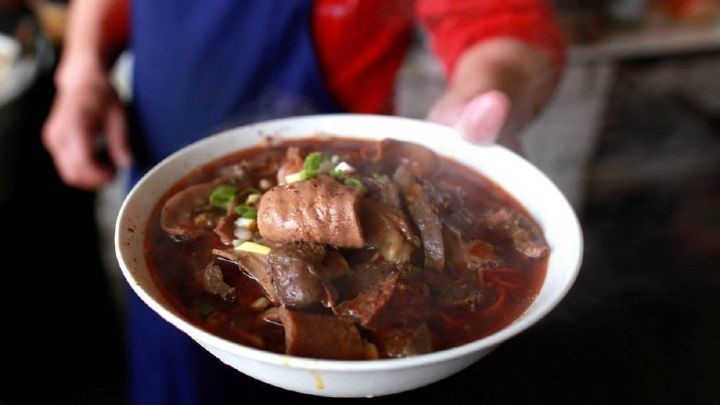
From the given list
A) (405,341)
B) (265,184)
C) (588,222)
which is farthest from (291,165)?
(588,222)

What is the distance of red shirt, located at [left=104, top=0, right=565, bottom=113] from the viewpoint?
2.35 metres

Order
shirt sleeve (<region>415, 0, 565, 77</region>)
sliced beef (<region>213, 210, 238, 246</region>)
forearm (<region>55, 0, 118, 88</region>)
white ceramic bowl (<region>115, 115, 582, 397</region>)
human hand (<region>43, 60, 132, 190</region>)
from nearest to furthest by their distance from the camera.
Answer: white ceramic bowl (<region>115, 115, 582, 397</region>)
sliced beef (<region>213, 210, 238, 246</region>)
shirt sleeve (<region>415, 0, 565, 77</region>)
human hand (<region>43, 60, 132, 190</region>)
forearm (<region>55, 0, 118, 88</region>)

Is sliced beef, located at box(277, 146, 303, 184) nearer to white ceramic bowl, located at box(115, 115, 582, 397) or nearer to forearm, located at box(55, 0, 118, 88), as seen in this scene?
white ceramic bowl, located at box(115, 115, 582, 397)

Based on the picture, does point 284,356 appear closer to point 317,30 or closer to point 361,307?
point 361,307

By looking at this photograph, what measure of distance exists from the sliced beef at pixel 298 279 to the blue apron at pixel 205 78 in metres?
1.12

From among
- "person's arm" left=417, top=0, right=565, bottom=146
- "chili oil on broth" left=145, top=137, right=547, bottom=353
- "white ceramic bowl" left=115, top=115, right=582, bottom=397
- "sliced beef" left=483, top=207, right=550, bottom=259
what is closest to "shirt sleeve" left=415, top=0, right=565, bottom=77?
"person's arm" left=417, top=0, right=565, bottom=146

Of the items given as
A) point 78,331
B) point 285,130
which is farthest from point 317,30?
point 78,331

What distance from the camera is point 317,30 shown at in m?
2.44

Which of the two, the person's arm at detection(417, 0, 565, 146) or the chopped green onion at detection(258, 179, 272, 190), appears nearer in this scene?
the chopped green onion at detection(258, 179, 272, 190)

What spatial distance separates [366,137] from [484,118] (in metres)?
0.36

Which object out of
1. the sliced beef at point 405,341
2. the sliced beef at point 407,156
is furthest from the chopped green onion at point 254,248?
the sliced beef at point 407,156

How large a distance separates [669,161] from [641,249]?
8.30ft

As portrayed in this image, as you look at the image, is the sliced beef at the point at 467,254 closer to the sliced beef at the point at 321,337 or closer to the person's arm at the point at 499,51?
the sliced beef at the point at 321,337

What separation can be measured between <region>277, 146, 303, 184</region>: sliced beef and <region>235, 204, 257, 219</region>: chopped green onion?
11 cm
